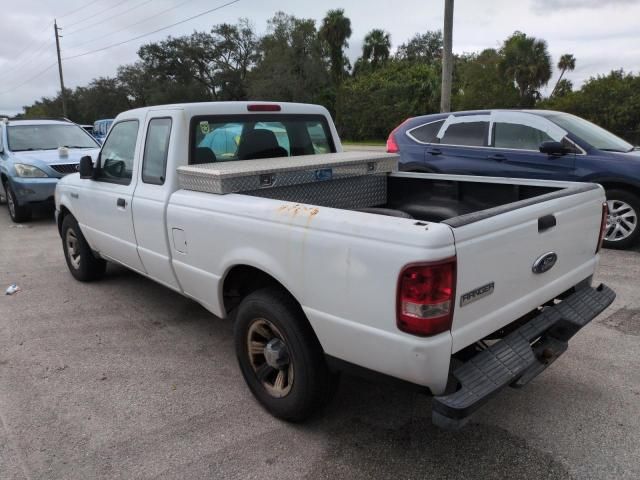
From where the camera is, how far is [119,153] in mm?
4422

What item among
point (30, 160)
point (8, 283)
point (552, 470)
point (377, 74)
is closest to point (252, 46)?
point (377, 74)

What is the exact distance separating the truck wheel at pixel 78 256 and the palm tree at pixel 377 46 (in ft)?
171

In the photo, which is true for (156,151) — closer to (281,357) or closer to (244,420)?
(281,357)

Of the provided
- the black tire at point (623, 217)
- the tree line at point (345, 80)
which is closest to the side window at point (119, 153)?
the black tire at point (623, 217)

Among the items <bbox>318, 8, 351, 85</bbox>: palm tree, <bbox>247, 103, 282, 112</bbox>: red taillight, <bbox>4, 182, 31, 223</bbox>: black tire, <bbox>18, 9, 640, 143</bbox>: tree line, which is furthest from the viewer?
<bbox>318, 8, 351, 85</bbox>: palm tree

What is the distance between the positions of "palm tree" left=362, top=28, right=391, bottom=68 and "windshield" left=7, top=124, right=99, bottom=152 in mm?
47583

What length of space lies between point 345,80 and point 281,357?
46.7 metres

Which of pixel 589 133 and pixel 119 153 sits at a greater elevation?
pixel 119 153

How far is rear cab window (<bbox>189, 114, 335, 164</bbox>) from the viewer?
376 cm

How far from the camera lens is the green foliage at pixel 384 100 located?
36531 millimetres

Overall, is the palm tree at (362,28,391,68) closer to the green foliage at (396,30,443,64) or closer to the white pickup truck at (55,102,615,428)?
the green foliage at (396,30,443,64)

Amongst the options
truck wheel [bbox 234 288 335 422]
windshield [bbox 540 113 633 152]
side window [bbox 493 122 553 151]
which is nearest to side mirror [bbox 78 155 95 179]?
truck wheel [bbox 234 288 335 422]

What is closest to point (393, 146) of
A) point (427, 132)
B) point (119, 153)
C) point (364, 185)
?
point (427, 132)

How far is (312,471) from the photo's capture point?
2.55m
